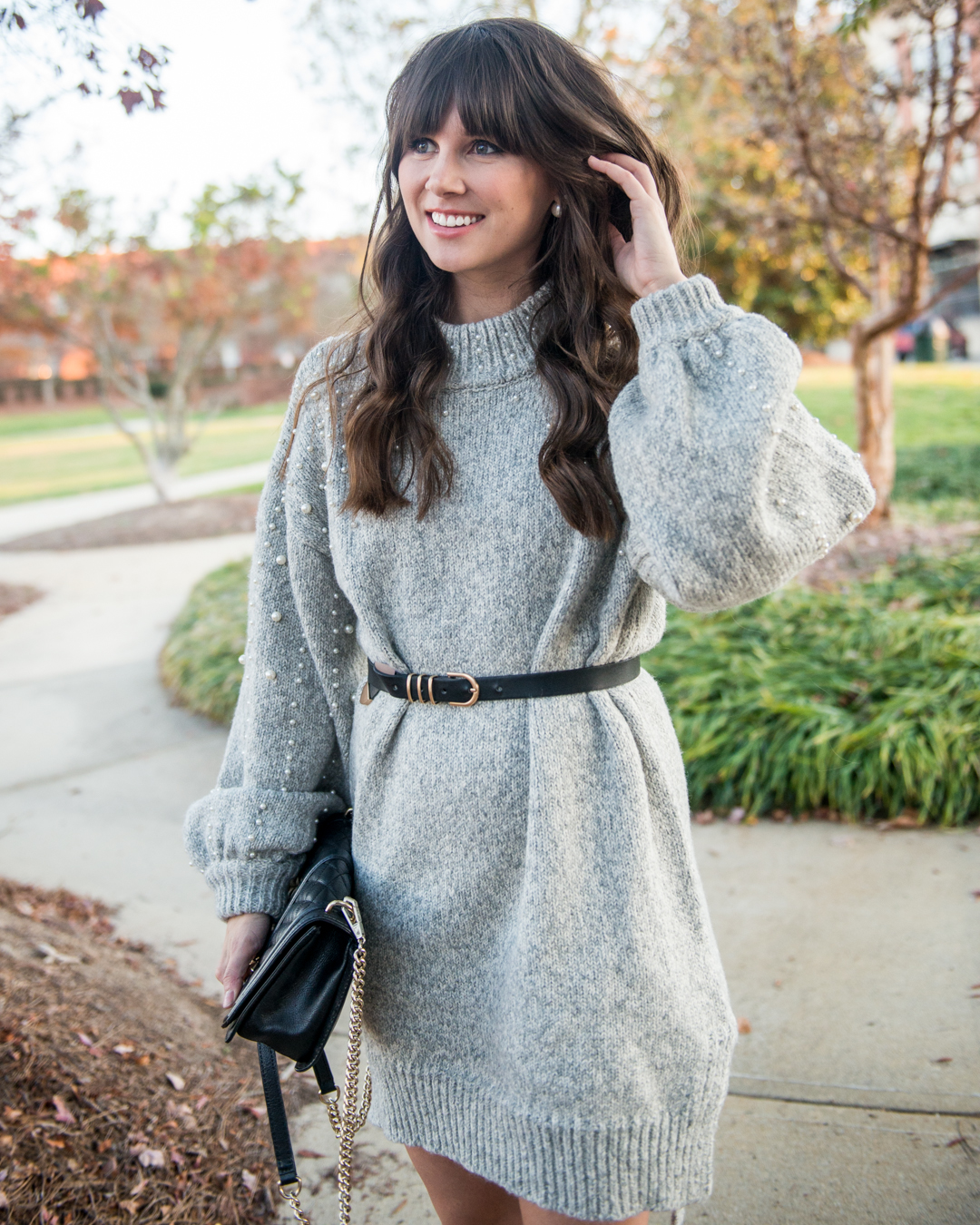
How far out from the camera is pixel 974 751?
3828 millimetres

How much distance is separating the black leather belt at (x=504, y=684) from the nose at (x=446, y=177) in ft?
2.31

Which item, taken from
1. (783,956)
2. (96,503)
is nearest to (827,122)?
(783,956)

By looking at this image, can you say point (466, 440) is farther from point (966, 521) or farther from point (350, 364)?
point (966, 521)

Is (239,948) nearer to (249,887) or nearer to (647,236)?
(249,887)

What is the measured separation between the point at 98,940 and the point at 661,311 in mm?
2806

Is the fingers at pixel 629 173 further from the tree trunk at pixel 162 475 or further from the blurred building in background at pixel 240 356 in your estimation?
the tree trunk at pixel 162 475

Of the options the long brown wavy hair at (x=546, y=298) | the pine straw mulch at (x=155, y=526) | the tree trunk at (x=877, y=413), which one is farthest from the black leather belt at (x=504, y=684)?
the pine straw mulch at (x=155, y=526)

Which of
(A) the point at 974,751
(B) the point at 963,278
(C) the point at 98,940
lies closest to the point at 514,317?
(C) the point at 98,940

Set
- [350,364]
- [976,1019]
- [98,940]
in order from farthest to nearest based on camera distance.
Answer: [98,940] → [976,1019] → [350,364]

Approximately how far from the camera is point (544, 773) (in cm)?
141

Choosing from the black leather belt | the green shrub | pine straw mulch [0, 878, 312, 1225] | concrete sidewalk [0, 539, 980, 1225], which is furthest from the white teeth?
the green shrub

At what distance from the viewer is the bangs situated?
144 centimetres

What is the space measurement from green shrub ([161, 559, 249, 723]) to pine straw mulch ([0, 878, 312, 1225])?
96.4 inches

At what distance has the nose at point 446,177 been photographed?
1.46m
